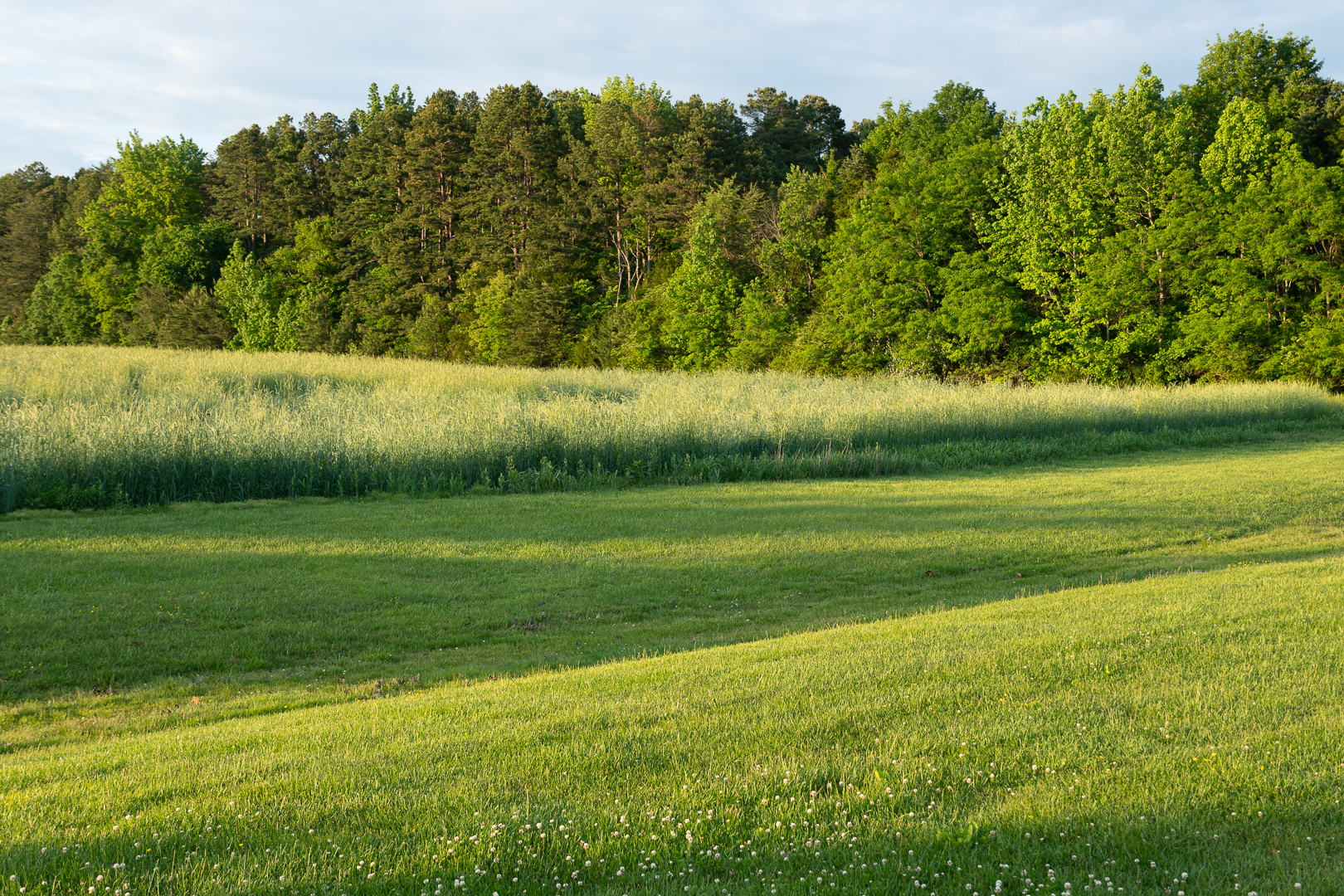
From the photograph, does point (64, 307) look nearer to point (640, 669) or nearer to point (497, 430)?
point (497, 430)

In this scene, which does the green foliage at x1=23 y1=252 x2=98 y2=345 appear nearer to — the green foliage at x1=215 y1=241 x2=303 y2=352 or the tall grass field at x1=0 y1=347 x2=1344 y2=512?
the green foliage at x1=215 y1=241 x2=303 y2=352

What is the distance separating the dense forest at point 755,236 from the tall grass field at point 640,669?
26.6m

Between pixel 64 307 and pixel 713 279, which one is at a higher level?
pixel 713 279

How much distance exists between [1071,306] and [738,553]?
123 feet

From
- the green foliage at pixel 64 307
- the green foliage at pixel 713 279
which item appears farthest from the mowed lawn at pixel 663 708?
the green foliage at pixel 64 307

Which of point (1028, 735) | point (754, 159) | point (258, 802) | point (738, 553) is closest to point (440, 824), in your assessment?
point (258, 802)

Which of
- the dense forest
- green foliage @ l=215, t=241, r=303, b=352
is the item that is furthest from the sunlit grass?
green foliage @ l=215, t=241, r=303, b=352

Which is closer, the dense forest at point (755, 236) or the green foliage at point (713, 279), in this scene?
the dense forest at point (755, 236)

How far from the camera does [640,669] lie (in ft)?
22.4

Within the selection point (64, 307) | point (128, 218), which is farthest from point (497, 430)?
point (64, 307)

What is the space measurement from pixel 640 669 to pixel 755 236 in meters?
49.9

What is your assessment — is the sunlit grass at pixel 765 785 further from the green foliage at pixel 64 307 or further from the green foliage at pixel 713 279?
the green foliage at pixel 64 307

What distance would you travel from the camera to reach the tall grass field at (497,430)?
47.5ft

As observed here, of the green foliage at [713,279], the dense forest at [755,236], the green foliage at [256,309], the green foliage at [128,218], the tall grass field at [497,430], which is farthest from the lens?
the green foliage at [128,218]
